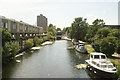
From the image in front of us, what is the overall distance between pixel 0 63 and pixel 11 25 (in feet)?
68.8

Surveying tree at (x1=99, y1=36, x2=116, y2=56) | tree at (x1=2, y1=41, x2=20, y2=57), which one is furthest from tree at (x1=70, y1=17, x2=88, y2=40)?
tree at (x1=2, y1=41, x2=20, y2=57)

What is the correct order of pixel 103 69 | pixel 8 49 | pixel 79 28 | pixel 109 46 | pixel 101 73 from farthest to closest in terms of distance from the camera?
pixel 79 28 < pixel 109 46 < pixel 8 49 < pixel 101 73 < pixel 103 69

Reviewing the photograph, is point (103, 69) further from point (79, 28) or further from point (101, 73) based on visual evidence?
point (79, 28)

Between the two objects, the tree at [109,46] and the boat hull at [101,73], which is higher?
the tree at [109,46]

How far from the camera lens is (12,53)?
33.4 metres

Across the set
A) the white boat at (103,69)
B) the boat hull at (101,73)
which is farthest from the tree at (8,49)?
the boat hull at (101,73)

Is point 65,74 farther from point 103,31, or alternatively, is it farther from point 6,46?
point 103,31

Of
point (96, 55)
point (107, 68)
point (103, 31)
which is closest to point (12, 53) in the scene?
point (96, 55)

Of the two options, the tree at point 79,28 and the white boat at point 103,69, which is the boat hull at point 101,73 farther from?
the tree at point 79,28

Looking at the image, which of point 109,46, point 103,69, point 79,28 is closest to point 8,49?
point 103,69

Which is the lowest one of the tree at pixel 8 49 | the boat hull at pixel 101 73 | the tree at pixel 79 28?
the boat hull at pixel 101 73

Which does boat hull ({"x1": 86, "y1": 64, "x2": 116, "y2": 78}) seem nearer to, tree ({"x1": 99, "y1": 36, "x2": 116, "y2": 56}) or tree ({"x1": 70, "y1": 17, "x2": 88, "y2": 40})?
tree ({"x1": 99, "y1": 36, "x2": 116, "y2": 56})

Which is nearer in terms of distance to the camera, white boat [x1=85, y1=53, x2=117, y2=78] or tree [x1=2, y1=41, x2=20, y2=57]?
white boat [x1=85, y1=53, x2=117, y2=78]

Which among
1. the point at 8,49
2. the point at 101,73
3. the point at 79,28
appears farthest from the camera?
the point at 79,28
